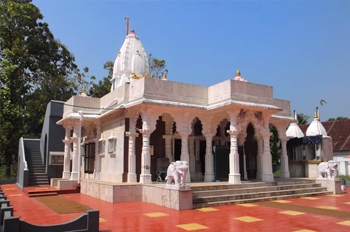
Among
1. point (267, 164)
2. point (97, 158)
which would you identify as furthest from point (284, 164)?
point (97, 158)

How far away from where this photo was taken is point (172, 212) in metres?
8.80

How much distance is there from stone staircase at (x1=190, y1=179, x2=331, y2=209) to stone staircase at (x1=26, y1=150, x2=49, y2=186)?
11.1 metres

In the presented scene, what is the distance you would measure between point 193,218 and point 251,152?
9246 millimetres

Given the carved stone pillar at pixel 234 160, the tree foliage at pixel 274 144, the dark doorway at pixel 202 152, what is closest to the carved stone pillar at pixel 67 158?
the dark doorway at pixel 202 152

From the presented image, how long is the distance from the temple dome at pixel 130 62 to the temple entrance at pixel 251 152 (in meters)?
6.65

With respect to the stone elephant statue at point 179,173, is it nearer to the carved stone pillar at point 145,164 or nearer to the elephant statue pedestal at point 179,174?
the elephant statue pedestal at point 179,174

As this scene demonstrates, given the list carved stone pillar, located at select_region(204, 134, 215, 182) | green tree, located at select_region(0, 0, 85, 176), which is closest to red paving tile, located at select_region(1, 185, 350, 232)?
carved stone pillar, located at select_region(204, 134, 215, 182)

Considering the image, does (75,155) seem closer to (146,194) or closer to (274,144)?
(146,194)

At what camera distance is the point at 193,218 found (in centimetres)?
795

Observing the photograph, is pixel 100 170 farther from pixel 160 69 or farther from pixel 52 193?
pixel 160 69

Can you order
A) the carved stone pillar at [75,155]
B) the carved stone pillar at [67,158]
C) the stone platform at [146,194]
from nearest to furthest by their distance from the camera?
the stone platform at [146,194], the carved stone pillar at [75,155], the carved stone pillar at [67,158]

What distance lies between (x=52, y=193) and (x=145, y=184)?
5042mm

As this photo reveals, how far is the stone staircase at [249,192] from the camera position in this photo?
1014 cm

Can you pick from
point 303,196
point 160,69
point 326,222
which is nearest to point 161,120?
point 303,196
